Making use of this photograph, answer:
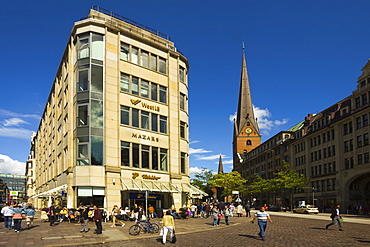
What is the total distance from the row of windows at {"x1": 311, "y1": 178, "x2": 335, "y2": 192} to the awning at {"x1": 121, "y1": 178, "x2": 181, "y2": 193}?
133ft

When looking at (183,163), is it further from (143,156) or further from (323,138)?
(323,138)

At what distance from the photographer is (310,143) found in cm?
8281

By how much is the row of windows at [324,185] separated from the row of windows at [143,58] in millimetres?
42670

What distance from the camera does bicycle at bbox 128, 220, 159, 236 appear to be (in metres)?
23.0

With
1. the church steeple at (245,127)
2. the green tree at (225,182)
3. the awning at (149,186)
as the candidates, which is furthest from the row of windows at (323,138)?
the church steeple at (245,127)

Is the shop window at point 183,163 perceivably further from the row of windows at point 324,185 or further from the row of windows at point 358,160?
the row of windows at point 324,185

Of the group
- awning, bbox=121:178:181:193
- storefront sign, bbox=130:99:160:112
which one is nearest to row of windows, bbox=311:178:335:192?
awning, bbox=121:178:181:193

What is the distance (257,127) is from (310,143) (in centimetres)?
7842

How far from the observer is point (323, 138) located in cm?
7681

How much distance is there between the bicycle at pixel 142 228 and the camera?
75.5 ft

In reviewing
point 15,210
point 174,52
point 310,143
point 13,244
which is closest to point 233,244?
point 13,244

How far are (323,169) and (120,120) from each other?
49825mm

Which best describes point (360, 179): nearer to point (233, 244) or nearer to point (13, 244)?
point (233, 244)

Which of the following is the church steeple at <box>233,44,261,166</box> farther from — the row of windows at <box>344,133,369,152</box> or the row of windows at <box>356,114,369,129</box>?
the row of windows at <box>356,114,369,129</box>
